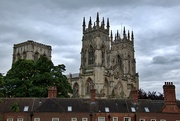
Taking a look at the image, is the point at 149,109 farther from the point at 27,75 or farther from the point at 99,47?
the point at 99,47

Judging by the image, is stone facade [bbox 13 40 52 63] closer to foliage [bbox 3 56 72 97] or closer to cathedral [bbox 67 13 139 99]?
cathedral [bbox 67 13 139 99]

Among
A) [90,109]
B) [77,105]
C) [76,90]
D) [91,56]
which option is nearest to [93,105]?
[90,109]

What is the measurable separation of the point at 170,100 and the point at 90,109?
36.6ft

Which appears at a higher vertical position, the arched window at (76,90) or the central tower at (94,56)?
the central tower at (94,56)

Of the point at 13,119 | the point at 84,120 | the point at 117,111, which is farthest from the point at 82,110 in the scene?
the point at 13,119

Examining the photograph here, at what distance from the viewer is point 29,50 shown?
3467 inches

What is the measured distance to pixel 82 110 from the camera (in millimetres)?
36625

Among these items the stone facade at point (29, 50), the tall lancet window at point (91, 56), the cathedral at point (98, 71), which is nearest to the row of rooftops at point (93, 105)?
the cathedral at point (98, 71)

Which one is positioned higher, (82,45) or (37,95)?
(82,45)

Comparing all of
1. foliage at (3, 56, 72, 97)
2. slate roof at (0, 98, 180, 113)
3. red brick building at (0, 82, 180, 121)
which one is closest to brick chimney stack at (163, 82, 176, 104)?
red brick building at (0, 82, 180, 121)

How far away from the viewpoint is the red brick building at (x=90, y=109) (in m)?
35.1

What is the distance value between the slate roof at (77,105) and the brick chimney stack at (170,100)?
110 centimetres

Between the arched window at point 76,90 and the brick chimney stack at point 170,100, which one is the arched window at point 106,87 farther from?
the brick chimney stack at point 170,100

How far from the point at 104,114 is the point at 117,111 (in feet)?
6.41
